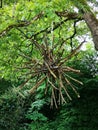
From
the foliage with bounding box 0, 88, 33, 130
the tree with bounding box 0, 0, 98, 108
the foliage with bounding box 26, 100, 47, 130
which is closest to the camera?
the tree with bounding box 0, 0, 98, 108

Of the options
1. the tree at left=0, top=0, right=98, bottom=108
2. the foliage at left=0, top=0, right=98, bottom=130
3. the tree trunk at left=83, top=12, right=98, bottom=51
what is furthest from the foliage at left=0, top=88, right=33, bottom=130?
the tree trunk at left=83, top=12, right=98, bottom=51

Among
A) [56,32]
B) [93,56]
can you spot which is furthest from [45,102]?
[56,32]

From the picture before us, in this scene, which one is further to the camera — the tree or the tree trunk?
the tree trunk

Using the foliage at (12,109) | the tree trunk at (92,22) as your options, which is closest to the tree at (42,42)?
the tree trunk at (92,22)

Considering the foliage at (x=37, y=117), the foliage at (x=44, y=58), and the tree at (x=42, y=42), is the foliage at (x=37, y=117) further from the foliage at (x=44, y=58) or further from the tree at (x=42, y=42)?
the tree at (x=42, y=42)

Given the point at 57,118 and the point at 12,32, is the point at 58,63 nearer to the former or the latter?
the point at 12,32

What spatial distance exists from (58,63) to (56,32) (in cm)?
438

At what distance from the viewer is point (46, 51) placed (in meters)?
2.85

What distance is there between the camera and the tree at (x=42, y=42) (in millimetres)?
2809

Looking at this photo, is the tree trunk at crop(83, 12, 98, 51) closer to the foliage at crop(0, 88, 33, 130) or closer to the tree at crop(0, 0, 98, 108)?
the tree at crop(0, 0, 98, 108)

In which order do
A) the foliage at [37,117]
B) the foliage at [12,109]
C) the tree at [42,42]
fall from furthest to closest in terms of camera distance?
1. the foliage at [12,109]
2. the foliage at [37,117]
3. the tree at [42,42]

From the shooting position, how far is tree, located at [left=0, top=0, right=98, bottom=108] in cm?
281

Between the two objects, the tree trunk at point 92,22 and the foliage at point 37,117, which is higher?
the tree trunk at point 92,22

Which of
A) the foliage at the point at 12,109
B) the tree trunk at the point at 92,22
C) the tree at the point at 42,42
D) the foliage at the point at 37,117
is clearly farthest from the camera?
the foliage at the point at 12,109
